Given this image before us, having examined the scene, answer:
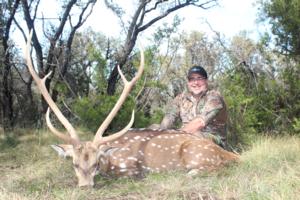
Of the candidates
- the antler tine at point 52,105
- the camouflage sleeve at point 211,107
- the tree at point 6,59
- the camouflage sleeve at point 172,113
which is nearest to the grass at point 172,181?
the antler tine at point 52,105

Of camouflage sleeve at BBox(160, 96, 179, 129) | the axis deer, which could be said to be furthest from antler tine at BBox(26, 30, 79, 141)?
camouflage sleeve at BBox(160, 96, 179, 129)

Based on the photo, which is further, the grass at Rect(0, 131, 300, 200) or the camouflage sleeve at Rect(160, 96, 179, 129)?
the camouflage sleeve at Rect(160, 96, 179, 129)

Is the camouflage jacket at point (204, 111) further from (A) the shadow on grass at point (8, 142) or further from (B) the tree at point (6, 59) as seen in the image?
(B) the tree at point (6, 59)

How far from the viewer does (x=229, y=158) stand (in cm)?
609

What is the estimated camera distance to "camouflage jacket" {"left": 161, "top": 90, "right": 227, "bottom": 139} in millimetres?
6703

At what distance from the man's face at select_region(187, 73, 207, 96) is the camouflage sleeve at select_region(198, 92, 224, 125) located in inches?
6.9

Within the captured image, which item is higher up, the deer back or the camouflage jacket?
the camouflage jacket

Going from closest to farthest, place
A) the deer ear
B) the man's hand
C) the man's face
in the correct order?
the deer ear, the man's hand, the man's face

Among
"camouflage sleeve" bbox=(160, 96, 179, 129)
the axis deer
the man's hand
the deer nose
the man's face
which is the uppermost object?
the man's face

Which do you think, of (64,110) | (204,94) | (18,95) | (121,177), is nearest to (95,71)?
(64,110)

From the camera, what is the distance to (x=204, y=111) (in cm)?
672

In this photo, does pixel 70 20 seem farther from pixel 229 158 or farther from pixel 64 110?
pixel 229 158

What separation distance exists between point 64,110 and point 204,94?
7.79 meters

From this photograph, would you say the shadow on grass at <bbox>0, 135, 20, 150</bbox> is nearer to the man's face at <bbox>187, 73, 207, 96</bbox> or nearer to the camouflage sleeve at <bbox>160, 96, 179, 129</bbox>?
the camouflage sleeve at <bbox>160, 96, 179, 129</bbox>
